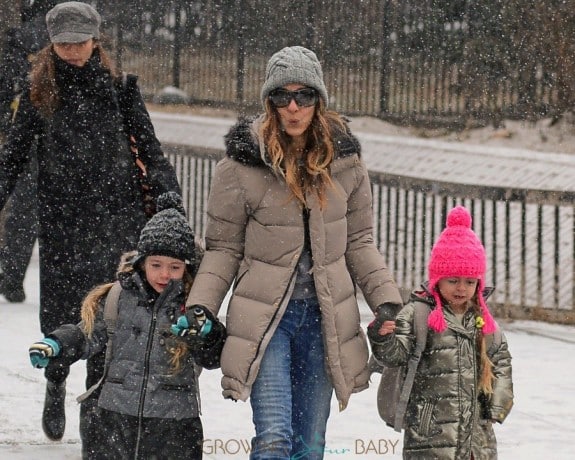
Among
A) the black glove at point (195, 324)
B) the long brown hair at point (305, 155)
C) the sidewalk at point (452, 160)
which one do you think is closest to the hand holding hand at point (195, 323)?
the black glove at point (195, 324)

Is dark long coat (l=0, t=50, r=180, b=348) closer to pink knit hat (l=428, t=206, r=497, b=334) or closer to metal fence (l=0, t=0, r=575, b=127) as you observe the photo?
pink knit hat (l=428, t=206, r=497, b=334)

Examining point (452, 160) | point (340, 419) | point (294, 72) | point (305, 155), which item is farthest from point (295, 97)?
point (452, 160)

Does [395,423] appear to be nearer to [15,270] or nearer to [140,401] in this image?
[140,401]

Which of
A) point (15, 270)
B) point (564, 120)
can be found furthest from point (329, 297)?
point (564, 120)

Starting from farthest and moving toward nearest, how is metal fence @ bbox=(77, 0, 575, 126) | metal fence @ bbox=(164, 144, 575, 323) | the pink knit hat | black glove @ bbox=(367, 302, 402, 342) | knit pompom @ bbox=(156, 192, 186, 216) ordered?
metal fence @ bbox=(77, 0, 575, 126), metal fence @ bbox=(164, 144, 575, 323), knit pompom @ bbox=(156, 192, 186, 216), the pink knit hat, black glove @ bbox=(367, 302, 402, 342)

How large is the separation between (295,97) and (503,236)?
5.40 meters

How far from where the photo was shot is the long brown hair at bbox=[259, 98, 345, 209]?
4.52 meters

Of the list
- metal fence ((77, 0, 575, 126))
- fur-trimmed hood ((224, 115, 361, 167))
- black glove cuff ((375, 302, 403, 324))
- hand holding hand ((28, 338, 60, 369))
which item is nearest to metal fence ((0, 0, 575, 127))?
metal fence ((77, 0, 575, 126))

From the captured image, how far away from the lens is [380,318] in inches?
178

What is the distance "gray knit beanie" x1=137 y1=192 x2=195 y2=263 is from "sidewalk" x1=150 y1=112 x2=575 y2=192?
624 cm

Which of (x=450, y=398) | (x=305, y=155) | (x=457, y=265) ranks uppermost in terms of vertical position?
(x=305, y=155)

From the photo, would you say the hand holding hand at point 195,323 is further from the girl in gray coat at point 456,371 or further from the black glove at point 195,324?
the girl in gray coat at point 456,371

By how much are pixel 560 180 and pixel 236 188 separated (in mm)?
7105

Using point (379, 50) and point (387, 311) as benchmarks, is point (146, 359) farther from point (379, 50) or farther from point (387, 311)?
point (379, 50)
